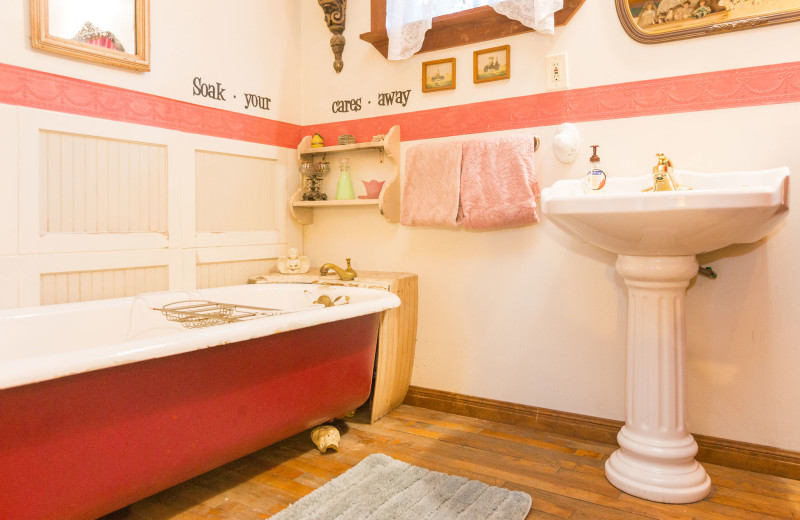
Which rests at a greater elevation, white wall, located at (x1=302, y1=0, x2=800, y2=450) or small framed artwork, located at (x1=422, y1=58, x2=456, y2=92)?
small framed artwork, located at (x1=422, y1=58, x2=456, y2=92)

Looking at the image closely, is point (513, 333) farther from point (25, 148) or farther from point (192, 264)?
point (25, 148)

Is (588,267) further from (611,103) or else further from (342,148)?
(342,148)

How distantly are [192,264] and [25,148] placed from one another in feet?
2.47

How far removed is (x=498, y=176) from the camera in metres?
2.14

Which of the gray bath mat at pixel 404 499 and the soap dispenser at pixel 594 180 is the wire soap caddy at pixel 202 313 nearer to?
the gray bath mat at pixel 404 499

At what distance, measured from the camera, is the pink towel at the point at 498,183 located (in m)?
2.08

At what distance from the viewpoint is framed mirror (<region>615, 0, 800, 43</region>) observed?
174 centimetres

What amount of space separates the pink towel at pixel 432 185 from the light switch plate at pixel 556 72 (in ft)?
1.44

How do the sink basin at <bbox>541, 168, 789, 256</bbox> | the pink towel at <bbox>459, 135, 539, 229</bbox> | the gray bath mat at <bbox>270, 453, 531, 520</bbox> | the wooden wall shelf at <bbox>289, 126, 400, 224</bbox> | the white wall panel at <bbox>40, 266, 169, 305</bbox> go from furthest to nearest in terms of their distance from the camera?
the wooden wall shelf at <bbox>289, 126, 400, 224</bbox>, the pink towel at <bbox>459, 135, 539, 229</bbox>, the white wall panel at <bbox>40, 266, 169, 305</bbox>, the gray bath mat at <bbox>270, 453, 531, 520</bbox>, the sink basin at <bbox>541, 168, 789, 256</bbox>

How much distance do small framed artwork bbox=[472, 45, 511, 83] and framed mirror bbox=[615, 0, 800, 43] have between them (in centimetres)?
46

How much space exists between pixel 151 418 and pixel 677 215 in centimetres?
145

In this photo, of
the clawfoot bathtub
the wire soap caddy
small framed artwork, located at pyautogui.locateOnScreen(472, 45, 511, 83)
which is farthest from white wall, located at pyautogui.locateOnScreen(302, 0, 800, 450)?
the wire soap caddy

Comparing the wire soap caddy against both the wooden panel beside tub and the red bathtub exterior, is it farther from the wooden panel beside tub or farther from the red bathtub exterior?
the wooden panel beside tub

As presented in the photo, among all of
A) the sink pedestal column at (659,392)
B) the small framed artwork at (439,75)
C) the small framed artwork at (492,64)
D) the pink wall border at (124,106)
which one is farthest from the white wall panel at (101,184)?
the sink pedestal column at (659,392)
